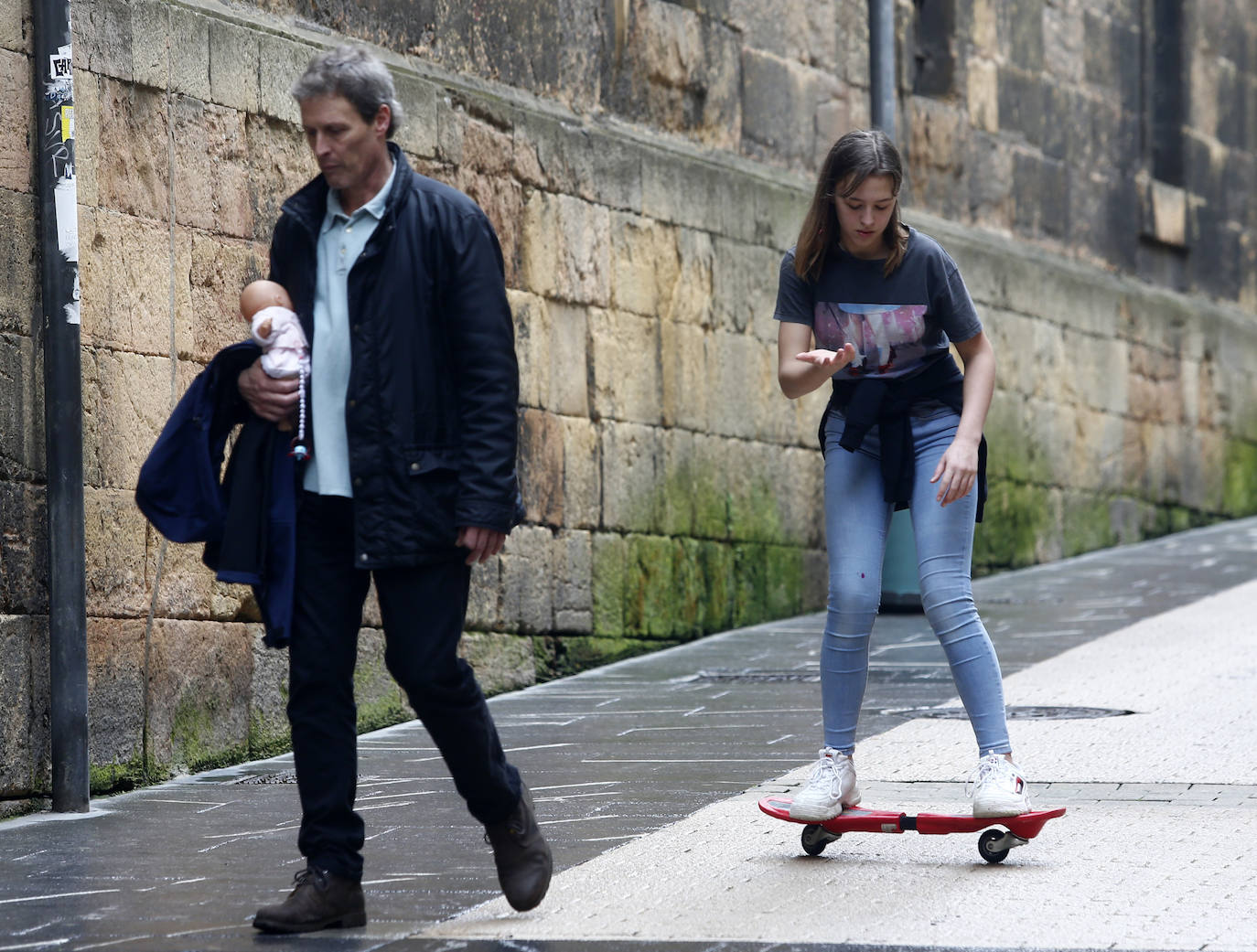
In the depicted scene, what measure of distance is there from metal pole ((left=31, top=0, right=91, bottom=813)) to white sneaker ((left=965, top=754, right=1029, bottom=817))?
2.67m

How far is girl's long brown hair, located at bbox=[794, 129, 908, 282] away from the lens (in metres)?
4.84

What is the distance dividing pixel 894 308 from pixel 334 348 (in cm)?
141

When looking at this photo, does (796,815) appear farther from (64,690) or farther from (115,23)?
(115,23)

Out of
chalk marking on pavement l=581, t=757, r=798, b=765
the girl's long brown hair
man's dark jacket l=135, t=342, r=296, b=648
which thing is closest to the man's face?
man's dark jacket l=135, t=342, r=296, b=648

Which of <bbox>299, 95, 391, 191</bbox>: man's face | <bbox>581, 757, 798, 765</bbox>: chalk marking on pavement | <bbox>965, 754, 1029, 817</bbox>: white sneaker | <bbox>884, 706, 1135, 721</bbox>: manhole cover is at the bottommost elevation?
<bbox>581, 757, 798, 765</bbox>: chalk marking on pavement

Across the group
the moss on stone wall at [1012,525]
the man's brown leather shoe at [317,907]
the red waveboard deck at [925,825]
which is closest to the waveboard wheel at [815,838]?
the red waveboard deck at [925,825]

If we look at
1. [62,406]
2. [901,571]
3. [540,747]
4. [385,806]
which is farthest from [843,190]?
[901,571]

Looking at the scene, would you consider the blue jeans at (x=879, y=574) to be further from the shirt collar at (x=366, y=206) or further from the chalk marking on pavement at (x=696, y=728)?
the chalk marking on pavement at (x=696, y=728)

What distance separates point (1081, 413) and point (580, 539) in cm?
631

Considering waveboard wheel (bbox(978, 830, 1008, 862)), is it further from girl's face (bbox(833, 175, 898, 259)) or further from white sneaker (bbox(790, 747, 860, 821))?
girl's face (bbox(833, 175, 898, 259))

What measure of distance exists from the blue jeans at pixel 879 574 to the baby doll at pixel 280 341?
52.0 inches

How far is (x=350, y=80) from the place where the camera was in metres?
4.15

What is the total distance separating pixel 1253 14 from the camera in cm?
1794

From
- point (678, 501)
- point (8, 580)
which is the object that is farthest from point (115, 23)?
point (678, 501)
